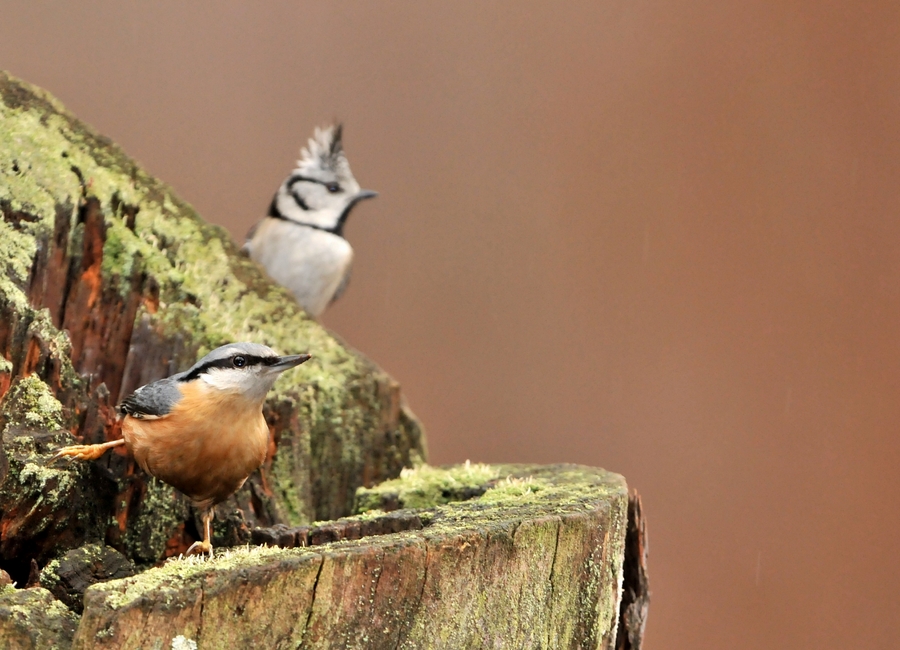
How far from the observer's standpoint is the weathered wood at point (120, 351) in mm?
1718

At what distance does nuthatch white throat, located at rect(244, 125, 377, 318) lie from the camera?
149 inches

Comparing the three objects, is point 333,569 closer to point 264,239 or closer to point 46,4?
point 264,239

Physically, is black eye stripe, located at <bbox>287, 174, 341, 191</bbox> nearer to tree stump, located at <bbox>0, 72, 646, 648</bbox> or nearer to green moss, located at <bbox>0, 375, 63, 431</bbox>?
tree stump, located at <bbox>0, 72, 646, 648</bbox>

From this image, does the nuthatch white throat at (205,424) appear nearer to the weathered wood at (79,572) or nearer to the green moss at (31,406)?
the green moss at (31,406)

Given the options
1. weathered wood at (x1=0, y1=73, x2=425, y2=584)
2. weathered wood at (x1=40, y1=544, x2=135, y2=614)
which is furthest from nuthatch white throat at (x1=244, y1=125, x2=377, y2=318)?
weathered wood at (x1=40, y1=544, x2=135, y2=614)

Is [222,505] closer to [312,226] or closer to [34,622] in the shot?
[34,622]

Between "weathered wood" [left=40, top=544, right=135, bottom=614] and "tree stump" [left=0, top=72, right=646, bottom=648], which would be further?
"weathered wood" [left=40, top=544, right=135, bottom=614]

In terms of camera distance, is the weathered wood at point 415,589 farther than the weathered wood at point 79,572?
No

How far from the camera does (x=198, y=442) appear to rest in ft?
5.79

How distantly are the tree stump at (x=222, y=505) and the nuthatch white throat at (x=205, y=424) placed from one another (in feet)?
0.37

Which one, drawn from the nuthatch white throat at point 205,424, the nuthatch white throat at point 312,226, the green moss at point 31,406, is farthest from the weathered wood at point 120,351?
the nuthatch white throat at point 312,226

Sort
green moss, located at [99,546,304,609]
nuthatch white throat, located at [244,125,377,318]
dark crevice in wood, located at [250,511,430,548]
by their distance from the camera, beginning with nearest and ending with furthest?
1. green moss, located at [99,546,304,609]
2. dark crevice in wood, located at [250,511,430,548]
3. nuthatch white throat, located at [244,125,377,318]

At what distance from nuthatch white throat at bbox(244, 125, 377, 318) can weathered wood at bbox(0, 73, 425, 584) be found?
1.17 metres

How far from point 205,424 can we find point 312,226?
7.15 feet
